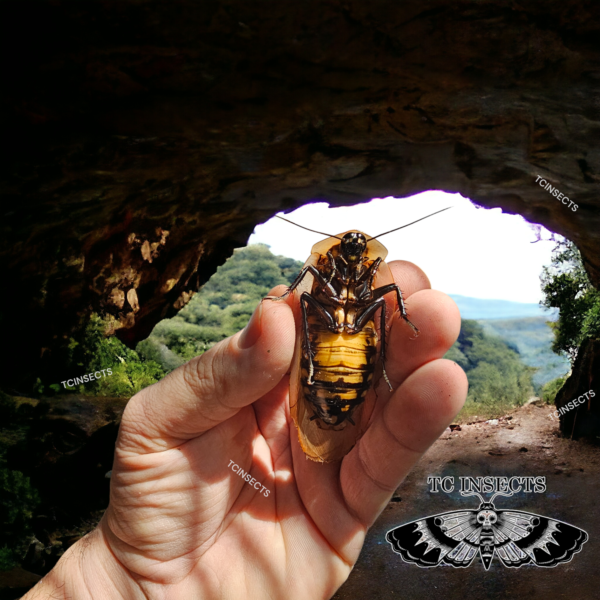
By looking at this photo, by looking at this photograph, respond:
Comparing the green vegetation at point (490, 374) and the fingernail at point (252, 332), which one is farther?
the green vegetation at point (490, 374)

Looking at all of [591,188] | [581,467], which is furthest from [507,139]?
[581,467]

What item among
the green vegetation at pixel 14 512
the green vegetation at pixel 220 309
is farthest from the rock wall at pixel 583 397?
the green vegetation at pixel 14 512

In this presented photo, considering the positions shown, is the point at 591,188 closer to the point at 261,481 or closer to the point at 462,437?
the point at 261,481

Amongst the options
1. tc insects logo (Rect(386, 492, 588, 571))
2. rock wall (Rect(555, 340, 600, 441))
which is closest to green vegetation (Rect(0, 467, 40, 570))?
tc insects logo (Rect(386, 492, 588, 571))

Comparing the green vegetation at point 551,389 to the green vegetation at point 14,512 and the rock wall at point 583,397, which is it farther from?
the green vegetation at point 14,512

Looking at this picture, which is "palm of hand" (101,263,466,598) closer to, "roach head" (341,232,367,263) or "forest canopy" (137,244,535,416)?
"roach head" (341,232,367,263)
